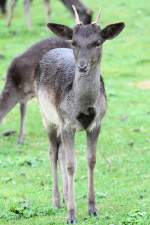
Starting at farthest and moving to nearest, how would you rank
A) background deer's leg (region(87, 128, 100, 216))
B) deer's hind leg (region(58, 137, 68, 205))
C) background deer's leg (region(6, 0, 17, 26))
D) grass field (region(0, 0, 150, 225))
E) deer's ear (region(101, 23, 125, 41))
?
background deer's leg (region(6, 0, 17, 26))
deer's hind leg (region(58, 137, 68, 205))
grass field (region(0, 0, 150, 225))
background deer's leg (region(87, 128, 100, 216))
deer's ear (region(101, 23, 125, 41))

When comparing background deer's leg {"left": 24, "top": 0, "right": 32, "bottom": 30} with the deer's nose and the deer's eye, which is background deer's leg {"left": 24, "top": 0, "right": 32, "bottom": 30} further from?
the deer's nose

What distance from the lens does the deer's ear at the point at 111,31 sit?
754 centimetres

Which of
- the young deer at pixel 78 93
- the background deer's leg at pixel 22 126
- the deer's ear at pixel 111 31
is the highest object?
the deer's ear at pixel 111 31

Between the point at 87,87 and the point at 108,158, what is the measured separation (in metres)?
4.85

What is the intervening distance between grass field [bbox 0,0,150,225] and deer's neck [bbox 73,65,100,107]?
1.20m

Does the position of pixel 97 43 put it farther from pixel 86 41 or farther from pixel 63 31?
pixel 63 31

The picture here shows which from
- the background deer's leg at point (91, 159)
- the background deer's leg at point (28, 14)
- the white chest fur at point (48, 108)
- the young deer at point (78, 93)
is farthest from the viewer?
the background deer's leg at point (28, 14)

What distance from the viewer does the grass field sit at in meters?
8.16

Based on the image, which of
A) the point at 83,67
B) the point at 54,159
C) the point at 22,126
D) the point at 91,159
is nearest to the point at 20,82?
the point at 22,126

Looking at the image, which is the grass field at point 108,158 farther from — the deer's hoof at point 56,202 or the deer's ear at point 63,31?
the deer's ear at point 63,31

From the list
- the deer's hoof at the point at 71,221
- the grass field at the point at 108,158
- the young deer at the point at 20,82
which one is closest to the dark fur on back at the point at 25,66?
the young deer at the point at 20,82

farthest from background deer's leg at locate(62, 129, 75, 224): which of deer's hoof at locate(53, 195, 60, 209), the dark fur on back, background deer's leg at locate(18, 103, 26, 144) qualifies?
background deer's leg at locate(18, 103, 26, 144)

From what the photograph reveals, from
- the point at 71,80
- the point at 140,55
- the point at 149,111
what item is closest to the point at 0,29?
the point at 140,55

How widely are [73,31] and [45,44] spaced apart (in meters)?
5.85
